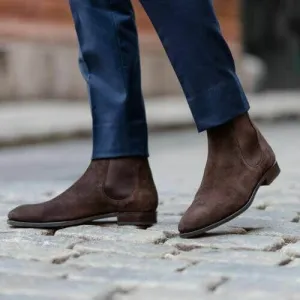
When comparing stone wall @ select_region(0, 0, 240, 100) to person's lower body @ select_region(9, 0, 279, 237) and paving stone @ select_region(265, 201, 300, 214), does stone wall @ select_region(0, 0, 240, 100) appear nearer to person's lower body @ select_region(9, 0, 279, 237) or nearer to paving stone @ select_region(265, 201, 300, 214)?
paving stone @ select_region(265, 201, 300, 214)

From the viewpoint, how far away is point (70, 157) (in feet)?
19.6

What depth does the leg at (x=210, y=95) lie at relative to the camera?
252cm

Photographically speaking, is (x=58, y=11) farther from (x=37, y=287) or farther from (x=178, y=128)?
(x=37, y=287)

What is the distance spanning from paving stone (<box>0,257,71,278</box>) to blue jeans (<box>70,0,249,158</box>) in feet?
1.79

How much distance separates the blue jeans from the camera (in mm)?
2518

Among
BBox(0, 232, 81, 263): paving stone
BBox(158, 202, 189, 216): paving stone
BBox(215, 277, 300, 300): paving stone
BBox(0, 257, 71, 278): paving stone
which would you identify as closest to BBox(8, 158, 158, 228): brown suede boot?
BBox(0, 232, 81, 263): paving stone

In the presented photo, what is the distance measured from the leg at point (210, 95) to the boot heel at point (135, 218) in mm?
230

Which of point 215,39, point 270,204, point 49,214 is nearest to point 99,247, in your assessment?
point 49,214

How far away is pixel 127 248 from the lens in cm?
244

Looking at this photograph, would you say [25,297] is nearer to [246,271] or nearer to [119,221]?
[246,271]

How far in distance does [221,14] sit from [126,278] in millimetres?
13016

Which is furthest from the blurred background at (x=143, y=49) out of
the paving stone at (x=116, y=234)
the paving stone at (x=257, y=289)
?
the paving stone at (x=257, y=289)

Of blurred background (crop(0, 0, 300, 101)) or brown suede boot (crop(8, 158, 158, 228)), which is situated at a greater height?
blurred background (crop(0, 0, 300, 101))

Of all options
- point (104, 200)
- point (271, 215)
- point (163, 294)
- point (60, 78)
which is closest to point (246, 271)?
point (163, 294)
